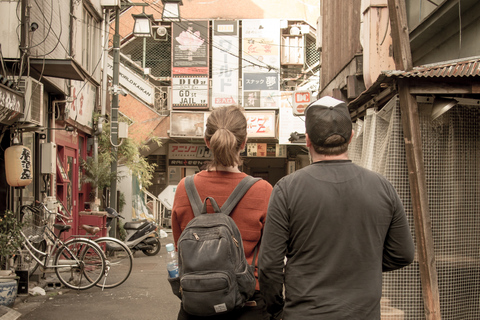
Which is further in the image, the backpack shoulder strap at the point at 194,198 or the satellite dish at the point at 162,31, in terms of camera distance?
the satellite dish at the point at 162,31

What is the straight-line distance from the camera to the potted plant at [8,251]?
6.99 metres

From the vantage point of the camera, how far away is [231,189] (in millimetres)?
2672

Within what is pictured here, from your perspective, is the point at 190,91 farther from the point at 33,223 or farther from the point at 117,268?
the point at 33,223

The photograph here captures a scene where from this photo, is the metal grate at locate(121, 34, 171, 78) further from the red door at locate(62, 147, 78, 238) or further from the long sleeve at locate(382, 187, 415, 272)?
the long sleeve at locate(382, 187, 415, 272)

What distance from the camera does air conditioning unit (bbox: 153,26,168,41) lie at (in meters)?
25.7

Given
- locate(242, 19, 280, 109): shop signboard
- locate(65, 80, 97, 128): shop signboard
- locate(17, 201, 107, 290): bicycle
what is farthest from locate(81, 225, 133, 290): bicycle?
locate(242, 19, 280, 109): shop signboard

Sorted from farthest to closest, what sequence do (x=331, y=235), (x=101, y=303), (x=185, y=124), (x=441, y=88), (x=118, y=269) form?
(x=185, y=124) < (x=118, y=269) < (x=101, y=303) < (x=441, y=88) < (x=331, y=235)

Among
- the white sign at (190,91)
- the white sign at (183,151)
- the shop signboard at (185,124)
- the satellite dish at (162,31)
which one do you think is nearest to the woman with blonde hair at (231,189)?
the shop signboard at (185,124)

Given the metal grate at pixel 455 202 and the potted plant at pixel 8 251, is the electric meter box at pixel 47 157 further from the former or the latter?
the metal grate at pixel 455 202

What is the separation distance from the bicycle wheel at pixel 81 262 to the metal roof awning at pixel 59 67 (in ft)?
10.7

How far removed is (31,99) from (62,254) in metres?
2.82

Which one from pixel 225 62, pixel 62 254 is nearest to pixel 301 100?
pixel 225 62

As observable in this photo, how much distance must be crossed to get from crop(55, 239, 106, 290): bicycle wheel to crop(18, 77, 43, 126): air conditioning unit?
236cm

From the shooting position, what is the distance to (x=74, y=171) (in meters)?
14.2
